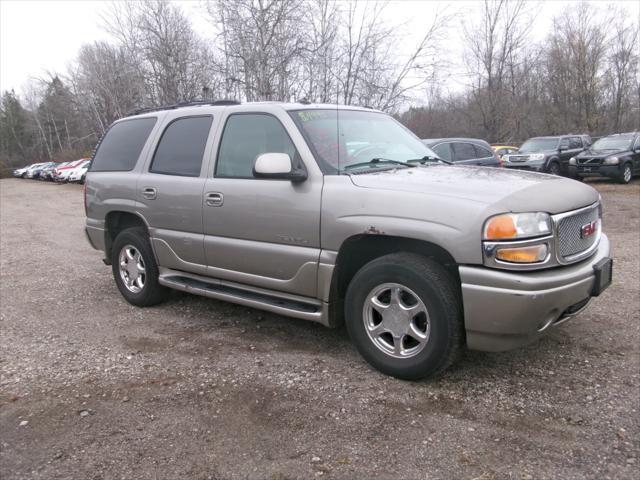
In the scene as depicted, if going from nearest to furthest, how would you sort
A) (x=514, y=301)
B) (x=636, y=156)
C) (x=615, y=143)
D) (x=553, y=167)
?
1. (x=514, y=301)
2. (x=636, y=156)
3. (x=615, y=143)
4. (x=553, y=167)

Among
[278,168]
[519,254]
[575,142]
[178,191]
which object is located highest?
[575,142]

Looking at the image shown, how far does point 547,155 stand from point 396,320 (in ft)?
53.8

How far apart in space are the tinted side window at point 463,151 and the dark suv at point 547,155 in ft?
24.5

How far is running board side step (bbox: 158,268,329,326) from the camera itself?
3.63m

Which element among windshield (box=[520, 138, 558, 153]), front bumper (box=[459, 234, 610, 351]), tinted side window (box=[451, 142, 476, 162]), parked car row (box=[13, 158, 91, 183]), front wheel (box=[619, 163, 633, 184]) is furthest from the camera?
parked car row (box=[13, 158, 91, 183])

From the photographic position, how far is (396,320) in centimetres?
325

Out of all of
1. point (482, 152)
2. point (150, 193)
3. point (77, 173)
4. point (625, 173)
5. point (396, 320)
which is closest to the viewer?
point (396, 320)

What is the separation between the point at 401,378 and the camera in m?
3.28

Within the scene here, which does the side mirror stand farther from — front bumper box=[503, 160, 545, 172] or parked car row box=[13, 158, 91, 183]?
parked car row box=[13, 158, 91, 183]

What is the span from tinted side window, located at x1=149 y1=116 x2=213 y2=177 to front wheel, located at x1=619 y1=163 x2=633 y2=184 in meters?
15.2

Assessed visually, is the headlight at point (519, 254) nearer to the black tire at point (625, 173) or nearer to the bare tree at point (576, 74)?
the black tire at point (625, 173)

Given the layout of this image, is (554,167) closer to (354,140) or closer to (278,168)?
(354,140)

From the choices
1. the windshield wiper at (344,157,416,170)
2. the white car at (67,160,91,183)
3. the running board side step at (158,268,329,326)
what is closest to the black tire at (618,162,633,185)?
the windshield wiper at (344,157,416,170)

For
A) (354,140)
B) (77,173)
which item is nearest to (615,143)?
(354,140)
